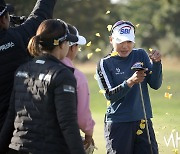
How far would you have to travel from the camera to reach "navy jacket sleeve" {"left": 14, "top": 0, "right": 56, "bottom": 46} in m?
6.03

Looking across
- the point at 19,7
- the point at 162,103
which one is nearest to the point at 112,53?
the point at 162,103

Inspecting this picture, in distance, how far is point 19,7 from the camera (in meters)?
44.8

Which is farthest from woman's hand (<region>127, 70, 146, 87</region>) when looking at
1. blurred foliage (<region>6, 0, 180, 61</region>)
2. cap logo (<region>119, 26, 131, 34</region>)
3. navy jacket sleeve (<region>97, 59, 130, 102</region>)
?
blurred foliage (<region>6, 0, 180, 61</region>)

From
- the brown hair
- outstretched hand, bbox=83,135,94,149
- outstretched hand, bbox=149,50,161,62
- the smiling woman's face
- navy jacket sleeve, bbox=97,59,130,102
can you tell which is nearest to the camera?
the brown hair

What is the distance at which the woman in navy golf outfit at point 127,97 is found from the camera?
6984mm

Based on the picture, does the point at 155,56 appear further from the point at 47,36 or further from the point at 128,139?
the point at 47,36

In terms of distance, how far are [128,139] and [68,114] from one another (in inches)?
84.9

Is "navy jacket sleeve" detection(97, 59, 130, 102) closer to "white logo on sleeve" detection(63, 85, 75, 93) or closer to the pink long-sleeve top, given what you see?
the pink long-sleeve top

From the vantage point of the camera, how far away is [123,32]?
7.18 metres

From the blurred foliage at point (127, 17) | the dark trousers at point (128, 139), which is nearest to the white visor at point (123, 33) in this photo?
the dark trousers at point (128, 139)

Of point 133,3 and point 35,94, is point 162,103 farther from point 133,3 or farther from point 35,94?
point 133,3

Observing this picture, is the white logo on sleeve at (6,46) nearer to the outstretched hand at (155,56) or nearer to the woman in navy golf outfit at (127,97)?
the woman in navy golf outfit at (127,97)

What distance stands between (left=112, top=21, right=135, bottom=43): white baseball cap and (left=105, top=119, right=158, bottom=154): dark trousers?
91 cm

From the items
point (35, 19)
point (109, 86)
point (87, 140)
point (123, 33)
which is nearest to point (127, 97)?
point (109, 86)
